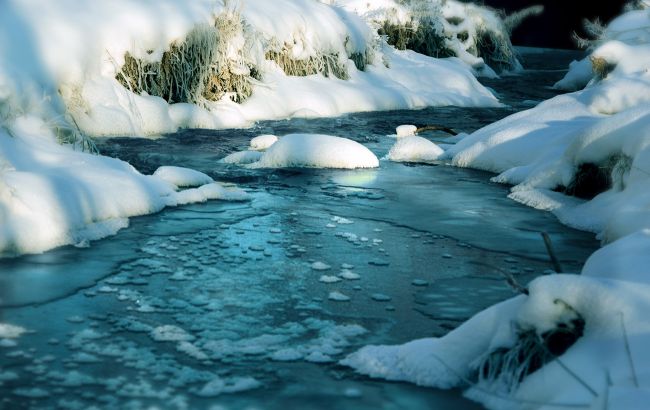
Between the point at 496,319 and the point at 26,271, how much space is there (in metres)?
2.21

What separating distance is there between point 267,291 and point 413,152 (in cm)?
412

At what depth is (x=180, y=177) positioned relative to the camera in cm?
614

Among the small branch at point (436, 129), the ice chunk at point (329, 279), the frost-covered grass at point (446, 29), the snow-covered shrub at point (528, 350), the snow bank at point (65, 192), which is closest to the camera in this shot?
the snow-covered shrub at point (528, 350)

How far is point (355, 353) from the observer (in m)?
3.18

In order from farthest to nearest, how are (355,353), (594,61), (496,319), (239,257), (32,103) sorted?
(594,61) < (32,103) < (239,257) < (355,353) < (496,319)

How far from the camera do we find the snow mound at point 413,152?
7766 mm

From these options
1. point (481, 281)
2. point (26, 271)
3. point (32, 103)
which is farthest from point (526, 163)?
point (26, 271)

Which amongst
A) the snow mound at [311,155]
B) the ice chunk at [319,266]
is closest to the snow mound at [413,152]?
the snow mound at [311,155]

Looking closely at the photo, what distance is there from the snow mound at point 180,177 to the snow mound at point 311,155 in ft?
3.07

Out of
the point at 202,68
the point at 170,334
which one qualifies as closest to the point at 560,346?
the point at 170,334

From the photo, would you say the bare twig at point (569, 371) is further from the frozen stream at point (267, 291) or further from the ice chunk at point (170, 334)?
the ice chunk at point (170, 334)

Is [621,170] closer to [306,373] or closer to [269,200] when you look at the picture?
[269,200]

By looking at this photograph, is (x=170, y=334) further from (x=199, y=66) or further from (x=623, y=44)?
(x=623, y=44)

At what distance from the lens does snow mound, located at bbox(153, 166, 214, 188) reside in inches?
240
